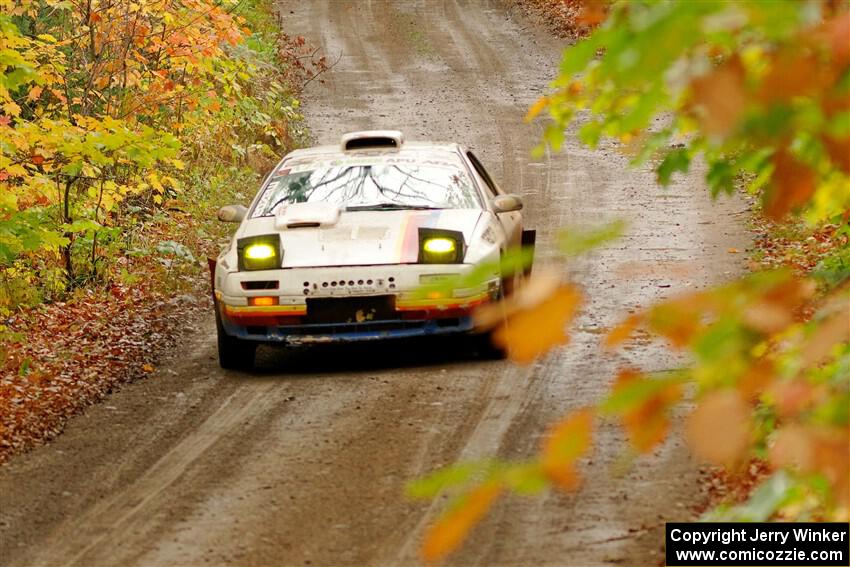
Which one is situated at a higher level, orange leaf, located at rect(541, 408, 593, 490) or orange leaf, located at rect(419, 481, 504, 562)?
orange leaf, located at rect(541, 408, 593, 490)

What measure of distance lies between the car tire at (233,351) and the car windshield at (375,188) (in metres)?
1.08

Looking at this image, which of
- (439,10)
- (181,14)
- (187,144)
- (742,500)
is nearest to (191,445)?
(742,500)

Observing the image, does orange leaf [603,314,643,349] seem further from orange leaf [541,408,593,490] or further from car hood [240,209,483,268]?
car hood [240,209,483,268]

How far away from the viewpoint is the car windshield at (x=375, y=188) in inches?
395

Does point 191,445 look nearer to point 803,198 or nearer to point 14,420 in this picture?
point 14,420

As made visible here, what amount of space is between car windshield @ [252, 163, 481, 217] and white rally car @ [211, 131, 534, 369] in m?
0.01

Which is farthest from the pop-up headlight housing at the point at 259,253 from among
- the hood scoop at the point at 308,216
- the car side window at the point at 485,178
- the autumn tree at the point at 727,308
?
the autumn tree at the point at 727,308

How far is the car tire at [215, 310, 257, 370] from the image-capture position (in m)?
9.64

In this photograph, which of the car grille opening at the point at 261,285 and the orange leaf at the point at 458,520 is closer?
the orange leaf at the point at 458,520

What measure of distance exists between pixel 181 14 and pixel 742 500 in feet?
33.7

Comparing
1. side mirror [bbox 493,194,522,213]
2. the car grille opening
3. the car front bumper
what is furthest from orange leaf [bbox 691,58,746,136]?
side mirror [bbox 493,194,522,213]

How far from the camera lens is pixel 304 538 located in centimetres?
609

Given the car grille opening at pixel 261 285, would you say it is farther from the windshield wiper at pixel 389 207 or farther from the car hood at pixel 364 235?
the windshield wiper at pixel 389 207
